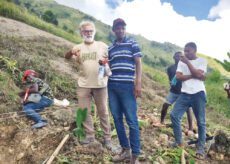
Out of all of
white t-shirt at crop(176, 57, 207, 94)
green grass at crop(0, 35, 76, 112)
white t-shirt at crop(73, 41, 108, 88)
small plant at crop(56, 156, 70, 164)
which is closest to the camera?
small plant at crop(56, 156, 70, 164)

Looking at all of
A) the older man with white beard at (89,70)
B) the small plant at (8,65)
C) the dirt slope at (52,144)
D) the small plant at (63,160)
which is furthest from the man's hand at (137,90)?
the small plant at (8,65)

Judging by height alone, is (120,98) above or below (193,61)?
below

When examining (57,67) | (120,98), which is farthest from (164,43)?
(120,98)

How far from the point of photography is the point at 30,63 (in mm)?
5004

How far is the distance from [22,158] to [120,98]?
5.79 ft

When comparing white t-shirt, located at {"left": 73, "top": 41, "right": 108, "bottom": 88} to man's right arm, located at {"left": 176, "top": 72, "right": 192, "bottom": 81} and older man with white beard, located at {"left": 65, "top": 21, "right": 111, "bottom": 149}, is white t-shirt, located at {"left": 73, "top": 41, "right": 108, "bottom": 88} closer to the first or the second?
older man with white beard, located at {"left": 65, "top": 21, "right": 111, "bottom": 149}

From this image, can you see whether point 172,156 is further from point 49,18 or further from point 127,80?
point 49,18

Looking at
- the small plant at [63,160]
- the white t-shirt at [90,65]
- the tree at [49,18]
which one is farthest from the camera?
the tree at [49,18]

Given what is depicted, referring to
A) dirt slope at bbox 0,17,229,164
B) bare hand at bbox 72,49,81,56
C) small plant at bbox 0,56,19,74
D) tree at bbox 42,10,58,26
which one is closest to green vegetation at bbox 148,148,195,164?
dirt slope at bbox 0,17,229,164

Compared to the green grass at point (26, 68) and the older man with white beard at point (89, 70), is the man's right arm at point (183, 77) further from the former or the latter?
the green grass at point (26, 68)

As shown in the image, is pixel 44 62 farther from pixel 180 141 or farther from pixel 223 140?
pixel 223 140

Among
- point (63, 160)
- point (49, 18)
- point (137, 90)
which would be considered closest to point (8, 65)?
point (63, 160)

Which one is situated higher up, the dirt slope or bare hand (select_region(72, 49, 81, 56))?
bare hand (select_region(72, 49, 81, 56))

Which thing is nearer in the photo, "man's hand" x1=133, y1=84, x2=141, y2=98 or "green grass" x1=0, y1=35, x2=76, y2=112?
"man's hand" x1=133, y1=84, x2=141, y2=98
